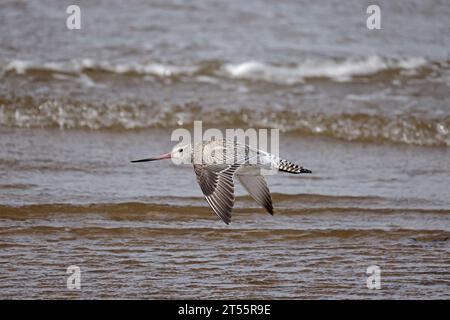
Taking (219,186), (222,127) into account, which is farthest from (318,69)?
(219,186)

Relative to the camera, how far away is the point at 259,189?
17.3ft

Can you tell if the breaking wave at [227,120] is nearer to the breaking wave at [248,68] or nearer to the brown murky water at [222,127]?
the brown murky water at [222,127]

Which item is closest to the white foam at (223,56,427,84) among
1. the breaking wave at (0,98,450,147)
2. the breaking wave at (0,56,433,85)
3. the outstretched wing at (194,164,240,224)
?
the breaking wave at (0,56,433,85)

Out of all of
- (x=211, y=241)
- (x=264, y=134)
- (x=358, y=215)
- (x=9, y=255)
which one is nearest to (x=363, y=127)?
(x=264, y=134)

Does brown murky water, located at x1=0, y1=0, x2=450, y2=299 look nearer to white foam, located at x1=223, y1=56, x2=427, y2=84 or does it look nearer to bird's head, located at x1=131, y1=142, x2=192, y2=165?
white foam, located at x1=223, y1=56, x2=427, y2=84

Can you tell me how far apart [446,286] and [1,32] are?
5768 mm

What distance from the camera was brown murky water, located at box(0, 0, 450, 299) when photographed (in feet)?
15.6

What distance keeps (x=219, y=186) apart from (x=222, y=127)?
2475 mm

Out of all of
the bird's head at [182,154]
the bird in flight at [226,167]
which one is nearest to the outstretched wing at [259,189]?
the bird in flight at [226,167]

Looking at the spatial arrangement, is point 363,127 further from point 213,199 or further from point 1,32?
point 1,32

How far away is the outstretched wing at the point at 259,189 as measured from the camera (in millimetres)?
5230

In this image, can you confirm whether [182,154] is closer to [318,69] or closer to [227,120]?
[227,120]

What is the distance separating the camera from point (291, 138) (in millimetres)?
7195

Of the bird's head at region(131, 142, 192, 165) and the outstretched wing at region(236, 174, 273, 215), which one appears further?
the bird's head at region(131, 142, 192, 165)
